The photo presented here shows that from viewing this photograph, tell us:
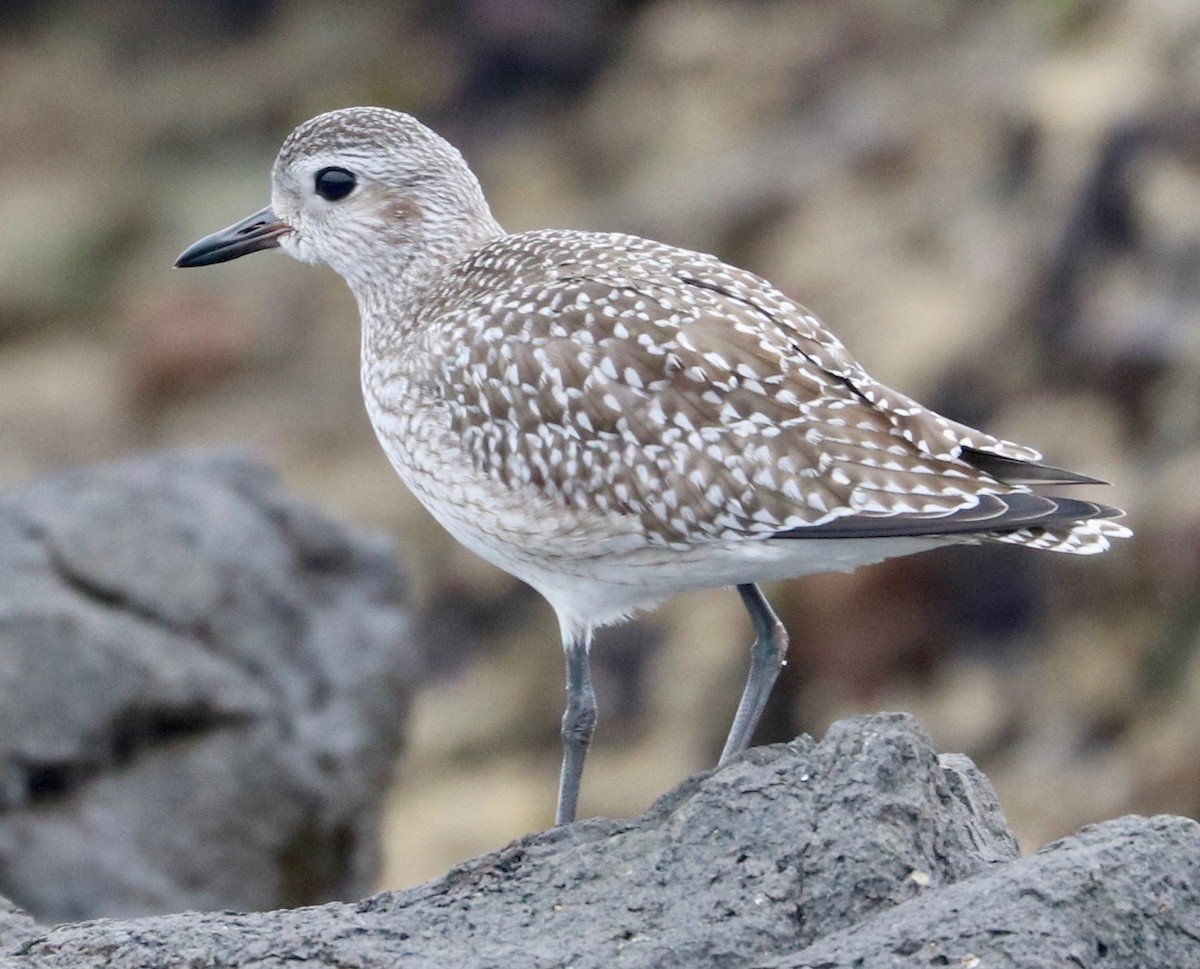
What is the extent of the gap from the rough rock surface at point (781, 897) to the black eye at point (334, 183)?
358 centimetres

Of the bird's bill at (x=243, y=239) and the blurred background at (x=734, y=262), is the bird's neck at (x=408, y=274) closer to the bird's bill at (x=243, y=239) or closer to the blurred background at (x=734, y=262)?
the bird's bill at (x=243, y=239)

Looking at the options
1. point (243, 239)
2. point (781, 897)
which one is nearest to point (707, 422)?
point (781, 897)

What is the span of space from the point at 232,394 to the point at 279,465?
8.07 ft

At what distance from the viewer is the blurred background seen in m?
15.5

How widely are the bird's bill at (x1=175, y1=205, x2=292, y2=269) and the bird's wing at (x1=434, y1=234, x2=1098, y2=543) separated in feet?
5.67

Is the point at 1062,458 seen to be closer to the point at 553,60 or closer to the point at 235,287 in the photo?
the point at 553,60

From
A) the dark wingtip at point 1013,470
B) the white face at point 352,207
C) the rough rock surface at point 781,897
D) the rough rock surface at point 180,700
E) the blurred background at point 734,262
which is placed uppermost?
the blurred background at point 734,262

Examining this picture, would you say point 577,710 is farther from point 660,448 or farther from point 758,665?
point 660,448

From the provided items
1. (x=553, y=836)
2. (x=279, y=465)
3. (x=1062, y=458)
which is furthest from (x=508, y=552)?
(x=279, y=465)

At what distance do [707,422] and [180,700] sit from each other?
179 inches

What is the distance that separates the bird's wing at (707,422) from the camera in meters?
6.94

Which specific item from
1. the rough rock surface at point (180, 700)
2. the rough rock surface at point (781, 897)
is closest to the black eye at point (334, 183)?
the rough rock surface at point (180, 700)

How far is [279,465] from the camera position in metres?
22.5

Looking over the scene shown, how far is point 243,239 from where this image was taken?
901cm
